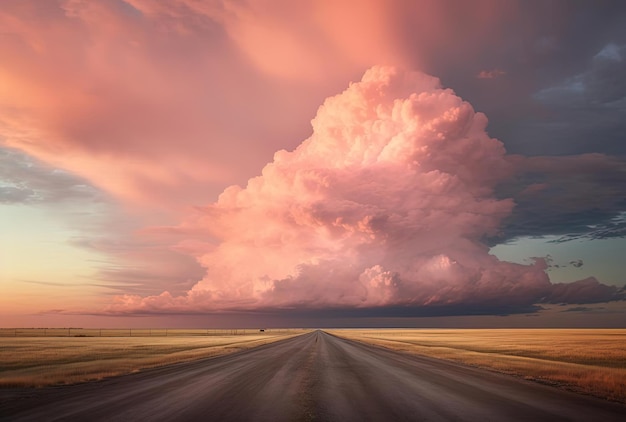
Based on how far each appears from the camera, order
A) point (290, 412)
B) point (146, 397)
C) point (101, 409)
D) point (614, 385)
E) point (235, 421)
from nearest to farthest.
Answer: point (235, 421)
point (290, 412)
point (101, 409)
point (146, 397)
point (614, 385)

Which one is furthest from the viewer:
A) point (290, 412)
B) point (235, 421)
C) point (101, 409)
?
point (101, 409)

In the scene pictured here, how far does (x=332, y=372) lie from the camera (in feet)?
88.7

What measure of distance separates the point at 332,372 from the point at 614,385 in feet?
46.2

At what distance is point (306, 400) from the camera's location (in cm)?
1616

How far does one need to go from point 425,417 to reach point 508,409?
147 inches

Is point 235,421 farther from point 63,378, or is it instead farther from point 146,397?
point 63,378

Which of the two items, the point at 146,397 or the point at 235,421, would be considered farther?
the point at 146,397

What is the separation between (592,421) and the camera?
1306 cm

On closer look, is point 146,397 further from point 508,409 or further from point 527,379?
point 527,379

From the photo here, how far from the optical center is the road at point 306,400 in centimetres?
1351

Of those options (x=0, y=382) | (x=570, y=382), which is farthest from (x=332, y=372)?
(x=0, y=382)

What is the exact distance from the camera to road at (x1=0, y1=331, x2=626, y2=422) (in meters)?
13.5

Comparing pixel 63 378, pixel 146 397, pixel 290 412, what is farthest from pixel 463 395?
pixel 63 378

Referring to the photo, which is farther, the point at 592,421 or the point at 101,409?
the point at 101,409
